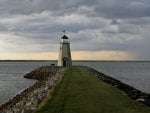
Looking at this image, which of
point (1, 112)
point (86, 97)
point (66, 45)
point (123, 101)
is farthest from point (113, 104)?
point (66, 45)

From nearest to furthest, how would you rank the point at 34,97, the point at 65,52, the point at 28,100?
the point at 28,100
the point at 34,97
the point at 65,52

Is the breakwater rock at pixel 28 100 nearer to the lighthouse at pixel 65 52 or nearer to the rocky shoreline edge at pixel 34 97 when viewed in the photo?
the rocky shoreline edge at pixel 34 97

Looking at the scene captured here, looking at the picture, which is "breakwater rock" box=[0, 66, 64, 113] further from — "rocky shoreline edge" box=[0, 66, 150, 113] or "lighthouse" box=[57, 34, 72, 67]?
"lighthouse" box=[57, 34, 72, 67]

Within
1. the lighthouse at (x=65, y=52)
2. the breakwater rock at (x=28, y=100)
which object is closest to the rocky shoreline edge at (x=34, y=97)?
the breakwater rock at (x=28, y=100)

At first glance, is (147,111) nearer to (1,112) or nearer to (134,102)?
(134,102)

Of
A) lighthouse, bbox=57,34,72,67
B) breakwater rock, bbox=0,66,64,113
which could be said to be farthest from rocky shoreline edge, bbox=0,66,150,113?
lighthouse, bbox=57,34,72,67

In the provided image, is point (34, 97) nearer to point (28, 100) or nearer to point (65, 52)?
point (28, 100)

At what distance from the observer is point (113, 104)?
16375 millimetres

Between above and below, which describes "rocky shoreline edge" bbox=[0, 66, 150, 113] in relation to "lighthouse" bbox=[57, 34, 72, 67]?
below

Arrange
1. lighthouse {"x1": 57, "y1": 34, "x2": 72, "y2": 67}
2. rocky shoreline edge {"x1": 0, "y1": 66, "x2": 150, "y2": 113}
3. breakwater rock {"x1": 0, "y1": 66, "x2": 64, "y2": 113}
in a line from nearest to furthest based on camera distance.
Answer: breakwater rock {"x1": 0, "y1": 66, "x2": 64, "y2": 113} → rocky shoreline edge {"x1": 0, "y1": 66, "x2": 150, "y2": 113} → lighthouse {"x1": 57, "y1": 34, "x2": 72, "y2": 67}

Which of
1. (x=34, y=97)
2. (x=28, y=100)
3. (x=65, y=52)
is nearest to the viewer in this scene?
(x=28, y=100)

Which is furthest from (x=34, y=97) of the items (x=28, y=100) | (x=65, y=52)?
(x=65, y=52)

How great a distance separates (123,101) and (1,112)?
654 centimetres

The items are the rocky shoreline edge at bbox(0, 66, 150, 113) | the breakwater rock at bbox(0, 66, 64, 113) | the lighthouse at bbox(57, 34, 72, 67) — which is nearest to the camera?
the breakwater rock at bbox(0, 66, 64, 113)
